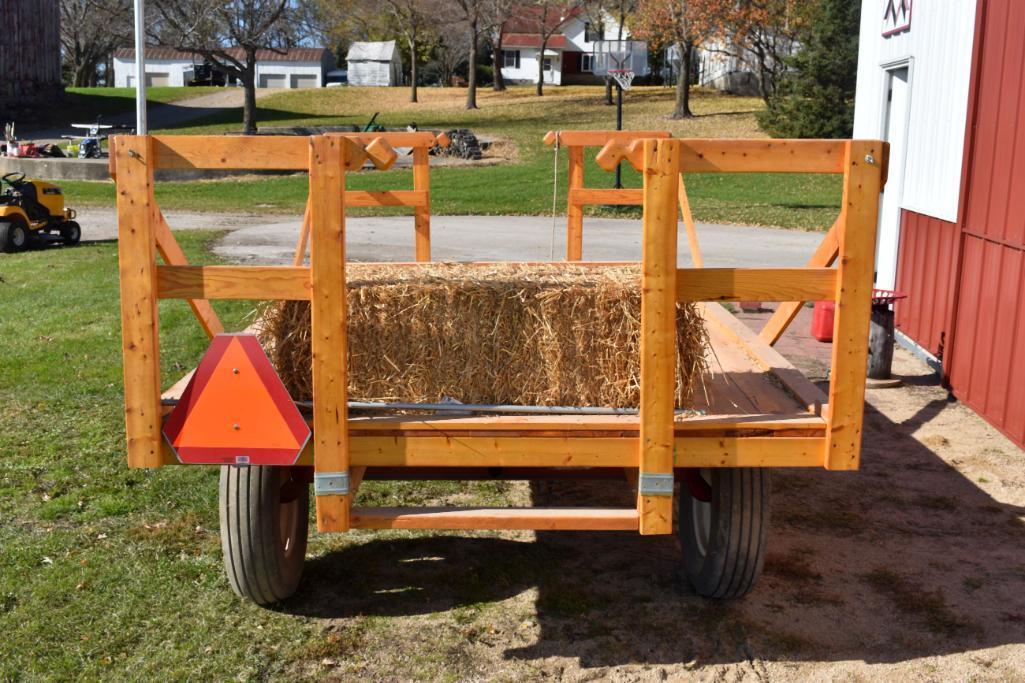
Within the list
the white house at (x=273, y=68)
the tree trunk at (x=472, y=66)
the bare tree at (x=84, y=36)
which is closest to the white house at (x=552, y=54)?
the white house at (x=273, y=68)

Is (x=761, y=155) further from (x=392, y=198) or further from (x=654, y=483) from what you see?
(x=392, y=198)

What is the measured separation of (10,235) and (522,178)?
1454cm

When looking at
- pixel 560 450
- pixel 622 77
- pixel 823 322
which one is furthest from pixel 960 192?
pixel 622 77

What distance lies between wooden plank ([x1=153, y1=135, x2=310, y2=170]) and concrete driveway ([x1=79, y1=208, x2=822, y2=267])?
437 inches

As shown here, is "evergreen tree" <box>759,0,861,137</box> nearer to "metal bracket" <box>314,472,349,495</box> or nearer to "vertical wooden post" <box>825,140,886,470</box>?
"vertical wooden post" <box>825,140,886,470</box>

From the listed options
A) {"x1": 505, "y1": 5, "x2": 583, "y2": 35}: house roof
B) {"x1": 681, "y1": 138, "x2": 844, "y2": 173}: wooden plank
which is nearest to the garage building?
{"x1": 681, "y1": 138, "x2": 844, "y2": 173}: wooden plank

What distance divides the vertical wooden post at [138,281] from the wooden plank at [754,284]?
6.01 ft

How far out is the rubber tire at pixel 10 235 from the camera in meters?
15.4

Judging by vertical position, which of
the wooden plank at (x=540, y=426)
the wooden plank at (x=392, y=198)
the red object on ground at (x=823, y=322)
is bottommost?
the red object on ground at (x=823, y=322)

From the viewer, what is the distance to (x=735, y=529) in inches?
180

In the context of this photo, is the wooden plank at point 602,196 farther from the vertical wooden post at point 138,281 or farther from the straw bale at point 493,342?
the vertical wooden post at point 138,281

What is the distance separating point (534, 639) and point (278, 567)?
1058 mm

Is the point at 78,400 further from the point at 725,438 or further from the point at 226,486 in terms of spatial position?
the point at 725,438

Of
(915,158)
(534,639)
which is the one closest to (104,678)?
(534,639)
